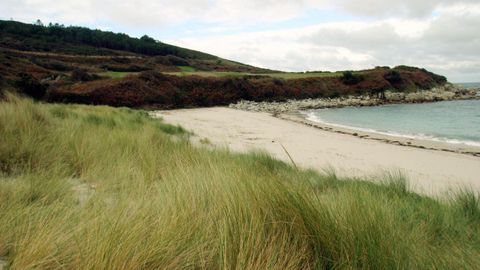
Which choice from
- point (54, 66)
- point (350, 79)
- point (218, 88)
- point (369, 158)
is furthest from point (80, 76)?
point (350, 79)

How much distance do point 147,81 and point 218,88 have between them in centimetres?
719

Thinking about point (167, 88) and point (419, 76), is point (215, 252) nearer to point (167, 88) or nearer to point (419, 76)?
point (167, 88)

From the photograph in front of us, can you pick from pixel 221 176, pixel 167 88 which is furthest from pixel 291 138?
pixel 167 88

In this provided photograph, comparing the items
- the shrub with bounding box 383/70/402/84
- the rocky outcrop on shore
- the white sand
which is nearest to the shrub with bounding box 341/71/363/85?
the rocky outcrop on shore

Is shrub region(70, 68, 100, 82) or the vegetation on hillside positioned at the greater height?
the vegetation on hillside

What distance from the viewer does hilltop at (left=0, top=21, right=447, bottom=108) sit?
25.6m

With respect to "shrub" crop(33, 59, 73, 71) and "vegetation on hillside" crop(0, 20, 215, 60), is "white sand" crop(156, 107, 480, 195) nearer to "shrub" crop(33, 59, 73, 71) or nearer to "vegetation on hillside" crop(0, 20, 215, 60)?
"shrub" crop(33, 59, 73, 71)

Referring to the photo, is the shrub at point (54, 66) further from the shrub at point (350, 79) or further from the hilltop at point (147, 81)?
the shrub at point (350, 79)

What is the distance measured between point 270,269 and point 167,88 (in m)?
30.3

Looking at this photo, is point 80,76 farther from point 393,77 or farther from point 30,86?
point 393,77

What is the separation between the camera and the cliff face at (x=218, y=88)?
86.4 feet

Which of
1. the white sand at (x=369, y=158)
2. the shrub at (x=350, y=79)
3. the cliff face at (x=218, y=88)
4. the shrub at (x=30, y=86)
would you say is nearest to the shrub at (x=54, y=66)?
the cliff face at (x=218, y=88)

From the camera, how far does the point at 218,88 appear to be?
113 ft

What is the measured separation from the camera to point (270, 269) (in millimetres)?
1683
